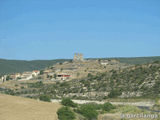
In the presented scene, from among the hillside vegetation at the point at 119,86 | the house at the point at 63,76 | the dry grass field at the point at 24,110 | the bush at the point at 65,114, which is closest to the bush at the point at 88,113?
the dry grass field at the point at 24,110

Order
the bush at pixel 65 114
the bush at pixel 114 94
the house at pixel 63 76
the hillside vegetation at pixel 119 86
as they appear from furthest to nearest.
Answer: the house at pixel 63 76
the hillside vegetation at pixel 119 86
the bush at pixel 114 94
the bush at pixel 65 114

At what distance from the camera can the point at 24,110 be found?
3462 centimetres

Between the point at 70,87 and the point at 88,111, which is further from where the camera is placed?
the point at 70,87

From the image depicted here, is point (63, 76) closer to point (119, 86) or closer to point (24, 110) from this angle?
point (119, 86)

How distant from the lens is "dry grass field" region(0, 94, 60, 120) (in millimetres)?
31547

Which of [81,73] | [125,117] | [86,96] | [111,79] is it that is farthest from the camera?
[81,73]

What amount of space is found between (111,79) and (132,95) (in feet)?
79.9

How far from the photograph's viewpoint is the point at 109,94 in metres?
80.9

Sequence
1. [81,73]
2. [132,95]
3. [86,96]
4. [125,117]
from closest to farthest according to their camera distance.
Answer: [125,117]
[132,95]
[86,96]
[81,73]

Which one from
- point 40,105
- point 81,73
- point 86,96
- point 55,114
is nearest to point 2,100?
point 40,105

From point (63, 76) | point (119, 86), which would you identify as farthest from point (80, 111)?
point (63, 76)

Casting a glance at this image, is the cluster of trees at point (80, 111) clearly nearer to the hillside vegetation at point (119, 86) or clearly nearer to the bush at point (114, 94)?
the hillside vegetation at point (119, 86)

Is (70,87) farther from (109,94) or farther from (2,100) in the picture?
(2,100)

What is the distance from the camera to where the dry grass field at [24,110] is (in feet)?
104
